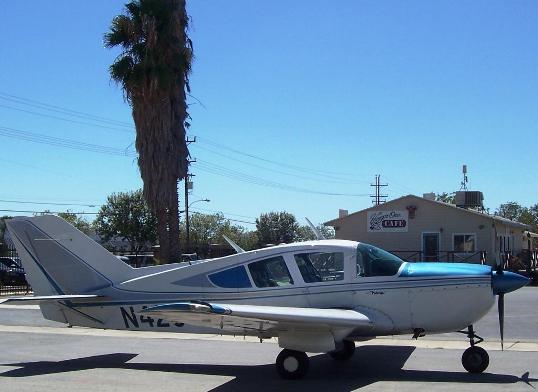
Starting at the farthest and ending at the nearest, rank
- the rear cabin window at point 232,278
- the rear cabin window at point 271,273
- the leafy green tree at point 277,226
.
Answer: the leafy green tree at point 277,226
the rear cabin window at point 232,278
the rear cabin window at point 271,273

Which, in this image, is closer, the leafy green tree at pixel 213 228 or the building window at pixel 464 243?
the building window at pixel 464 243

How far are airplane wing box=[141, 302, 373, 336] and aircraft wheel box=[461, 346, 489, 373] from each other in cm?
153

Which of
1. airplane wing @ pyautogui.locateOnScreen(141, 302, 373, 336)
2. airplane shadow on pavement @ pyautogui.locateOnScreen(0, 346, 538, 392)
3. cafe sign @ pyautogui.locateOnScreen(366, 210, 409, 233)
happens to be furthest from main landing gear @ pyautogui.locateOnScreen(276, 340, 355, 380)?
cafe sign @ pyautogui.locateOnScreen(366, 210, 409, 233)

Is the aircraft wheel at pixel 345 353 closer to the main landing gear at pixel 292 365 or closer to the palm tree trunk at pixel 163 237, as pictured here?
the main landing gear at pixel 292 365

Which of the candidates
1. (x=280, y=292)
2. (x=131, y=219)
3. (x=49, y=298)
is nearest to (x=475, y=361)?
(x=280, y=292)

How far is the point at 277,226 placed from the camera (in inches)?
3282

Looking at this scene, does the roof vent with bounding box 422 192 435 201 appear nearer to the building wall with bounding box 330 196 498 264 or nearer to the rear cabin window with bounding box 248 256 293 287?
the building wall with bounding box 330 196 498 264

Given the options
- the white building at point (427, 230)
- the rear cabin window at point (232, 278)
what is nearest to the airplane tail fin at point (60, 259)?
the rear cabin window at point (232, 278)

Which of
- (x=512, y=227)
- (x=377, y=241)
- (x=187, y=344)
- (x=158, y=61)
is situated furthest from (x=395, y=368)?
(x=512, y=227)

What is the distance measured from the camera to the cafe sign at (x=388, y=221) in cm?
3741

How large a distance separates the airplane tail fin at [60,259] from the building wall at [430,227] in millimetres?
26409

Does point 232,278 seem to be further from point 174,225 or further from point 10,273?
point 10,273

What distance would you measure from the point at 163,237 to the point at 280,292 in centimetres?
1567

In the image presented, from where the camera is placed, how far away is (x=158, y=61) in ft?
85.0
